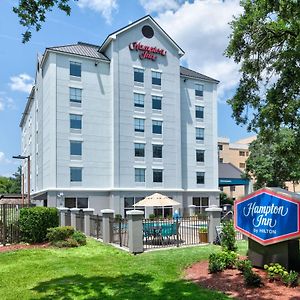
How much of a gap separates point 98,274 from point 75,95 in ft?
98.9

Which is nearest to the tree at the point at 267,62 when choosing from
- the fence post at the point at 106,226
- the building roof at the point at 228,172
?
the fence post at the point at 106,226

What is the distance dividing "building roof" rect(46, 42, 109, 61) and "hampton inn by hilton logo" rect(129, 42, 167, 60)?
130 inches

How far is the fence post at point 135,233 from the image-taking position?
1428 centimetres

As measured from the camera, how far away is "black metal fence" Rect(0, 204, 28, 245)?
17.4 metres

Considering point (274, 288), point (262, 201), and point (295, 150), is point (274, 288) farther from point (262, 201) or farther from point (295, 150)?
point (295, 150)

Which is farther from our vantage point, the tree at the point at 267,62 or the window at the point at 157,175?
the window at the point at 157,175

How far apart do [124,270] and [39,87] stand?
38.6 m

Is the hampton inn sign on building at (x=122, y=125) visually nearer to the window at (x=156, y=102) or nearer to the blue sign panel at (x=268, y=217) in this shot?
the window at (x=156, y=102)

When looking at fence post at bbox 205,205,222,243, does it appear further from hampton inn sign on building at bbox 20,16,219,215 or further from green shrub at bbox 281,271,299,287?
hampton inn sign on building at bbox 20,16,219,215

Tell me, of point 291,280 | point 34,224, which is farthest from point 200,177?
point 291,280

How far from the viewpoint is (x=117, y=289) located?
29.0 ft

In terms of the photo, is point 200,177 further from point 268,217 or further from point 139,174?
point 268,217

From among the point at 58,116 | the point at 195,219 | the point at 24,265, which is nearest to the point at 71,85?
the point at 58,116

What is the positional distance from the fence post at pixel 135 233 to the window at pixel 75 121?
25304 millimetres
